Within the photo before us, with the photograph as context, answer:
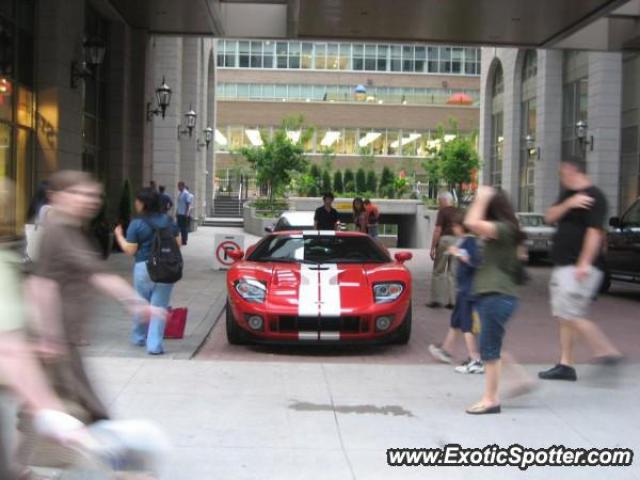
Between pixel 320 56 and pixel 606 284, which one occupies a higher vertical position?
pixel 320 56

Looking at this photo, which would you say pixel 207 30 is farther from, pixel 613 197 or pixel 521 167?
pixel 521 167

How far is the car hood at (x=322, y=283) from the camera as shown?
826cm

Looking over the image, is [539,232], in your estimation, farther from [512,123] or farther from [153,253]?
[153,253]

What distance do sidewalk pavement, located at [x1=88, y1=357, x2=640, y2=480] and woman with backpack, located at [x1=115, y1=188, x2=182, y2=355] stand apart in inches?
16.2

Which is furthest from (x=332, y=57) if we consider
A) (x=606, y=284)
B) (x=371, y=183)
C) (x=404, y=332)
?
(x=404, y=332)

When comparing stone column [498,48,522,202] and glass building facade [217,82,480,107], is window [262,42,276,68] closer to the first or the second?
glass building facade [217,82,480,107]

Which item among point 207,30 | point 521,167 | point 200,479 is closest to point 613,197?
point 521,167

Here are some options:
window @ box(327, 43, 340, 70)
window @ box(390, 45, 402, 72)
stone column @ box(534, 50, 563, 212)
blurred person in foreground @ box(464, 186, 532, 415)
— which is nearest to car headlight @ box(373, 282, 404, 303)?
blurred person in foreground @ box(464, 186, 532, 415)

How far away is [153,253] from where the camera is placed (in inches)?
306

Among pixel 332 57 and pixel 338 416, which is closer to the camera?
pixel 338 416

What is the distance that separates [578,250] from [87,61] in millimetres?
13388

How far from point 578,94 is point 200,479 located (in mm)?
28806

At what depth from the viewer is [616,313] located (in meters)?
12.5

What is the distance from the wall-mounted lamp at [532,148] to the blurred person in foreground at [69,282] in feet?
99.2
